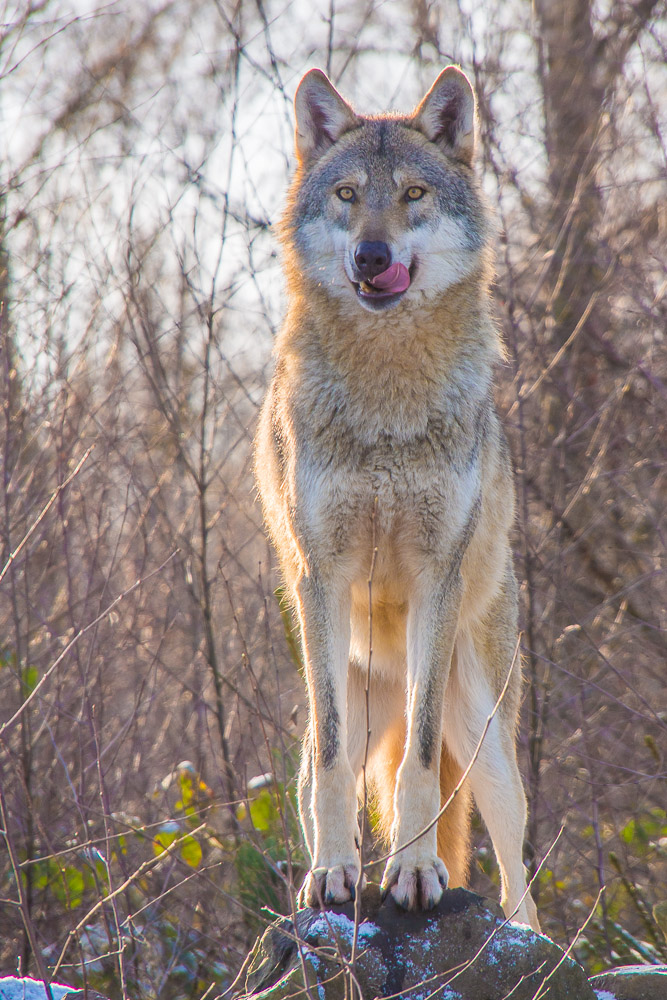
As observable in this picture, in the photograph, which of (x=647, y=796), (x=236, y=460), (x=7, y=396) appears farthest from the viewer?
(x=236, y=460)

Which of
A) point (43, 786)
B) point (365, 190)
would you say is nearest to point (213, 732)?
point (43, 786)

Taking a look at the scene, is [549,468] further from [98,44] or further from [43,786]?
[98,44]

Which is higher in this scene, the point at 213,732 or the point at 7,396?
the point at 7,396

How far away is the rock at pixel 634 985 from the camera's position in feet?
11.7

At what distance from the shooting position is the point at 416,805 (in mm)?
3543

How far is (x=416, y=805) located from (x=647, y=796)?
4.26 m

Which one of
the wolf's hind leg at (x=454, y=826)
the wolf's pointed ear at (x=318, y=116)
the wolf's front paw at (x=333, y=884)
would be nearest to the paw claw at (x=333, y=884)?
the wolf's front paw at (x=333, y=884)

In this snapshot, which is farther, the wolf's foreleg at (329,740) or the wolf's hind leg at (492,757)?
the wolf's hind leg at (492,757)

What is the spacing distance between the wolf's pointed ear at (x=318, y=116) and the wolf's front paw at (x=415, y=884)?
323cm

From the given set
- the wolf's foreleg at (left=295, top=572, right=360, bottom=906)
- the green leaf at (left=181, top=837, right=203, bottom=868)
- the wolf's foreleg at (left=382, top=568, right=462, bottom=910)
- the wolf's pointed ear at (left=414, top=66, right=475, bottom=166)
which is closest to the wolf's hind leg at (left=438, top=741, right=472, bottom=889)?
the wolf's foreleg at (left=382, top=568, right=462, bottom=910)

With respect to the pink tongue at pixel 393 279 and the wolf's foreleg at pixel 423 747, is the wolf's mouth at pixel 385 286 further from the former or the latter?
the wolf's foreleg at pixel 423 747

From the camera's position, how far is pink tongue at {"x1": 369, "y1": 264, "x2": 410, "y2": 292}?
12.7 ft

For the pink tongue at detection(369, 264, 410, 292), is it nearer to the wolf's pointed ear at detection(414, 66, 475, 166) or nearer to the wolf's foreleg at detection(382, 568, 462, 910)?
the wolf's pointed ear at detection(414, 66, 475, 166)

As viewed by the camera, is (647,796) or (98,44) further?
(98,44)
